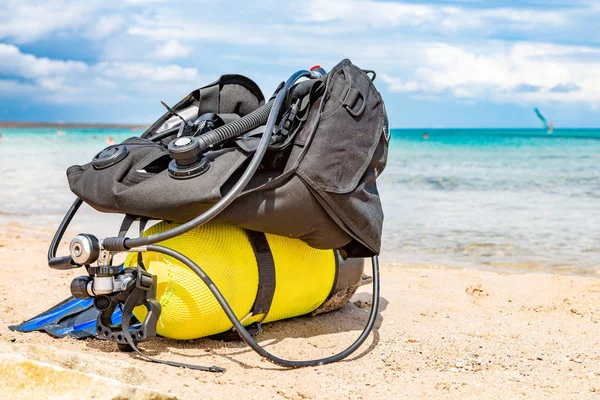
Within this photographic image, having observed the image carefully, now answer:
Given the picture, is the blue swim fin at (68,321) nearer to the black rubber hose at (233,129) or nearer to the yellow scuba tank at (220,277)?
the yellow scuba tank at (220,277)

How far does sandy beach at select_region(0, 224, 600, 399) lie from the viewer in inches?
98.0

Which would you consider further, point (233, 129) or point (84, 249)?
point (233, 129)

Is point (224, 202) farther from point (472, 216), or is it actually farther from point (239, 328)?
point (472, 216)

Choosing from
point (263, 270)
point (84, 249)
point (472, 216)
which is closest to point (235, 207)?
point (263, 270)

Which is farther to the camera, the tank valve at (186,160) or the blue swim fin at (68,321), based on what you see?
the blue swim fin at (68,321)

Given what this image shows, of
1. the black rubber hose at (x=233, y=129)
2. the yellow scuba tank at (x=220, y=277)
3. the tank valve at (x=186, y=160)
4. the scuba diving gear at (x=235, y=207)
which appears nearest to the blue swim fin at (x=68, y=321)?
the scuba diving gear at (x=235, y=207)

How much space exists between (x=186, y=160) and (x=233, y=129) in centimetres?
25

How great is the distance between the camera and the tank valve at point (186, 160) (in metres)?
2.53

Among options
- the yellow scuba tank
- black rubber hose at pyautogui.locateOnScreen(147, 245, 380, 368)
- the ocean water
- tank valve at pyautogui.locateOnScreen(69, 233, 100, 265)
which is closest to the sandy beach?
black rubber hose at pyautogui.locateOnScreen(147, 245, 380, 368)

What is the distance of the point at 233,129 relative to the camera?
8.80 ft

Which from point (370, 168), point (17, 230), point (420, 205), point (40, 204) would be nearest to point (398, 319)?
point (370, 168)

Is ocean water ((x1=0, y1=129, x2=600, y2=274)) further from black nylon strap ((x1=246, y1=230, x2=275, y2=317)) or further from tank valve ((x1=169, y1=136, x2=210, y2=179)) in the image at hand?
tank valve ((x1=169, y1=136, x2=210, y2=179))

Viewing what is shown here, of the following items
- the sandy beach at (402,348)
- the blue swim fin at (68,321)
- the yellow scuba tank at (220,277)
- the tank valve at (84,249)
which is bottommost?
the sandy beach at (402,348)

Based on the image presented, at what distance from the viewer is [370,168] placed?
2.91m
